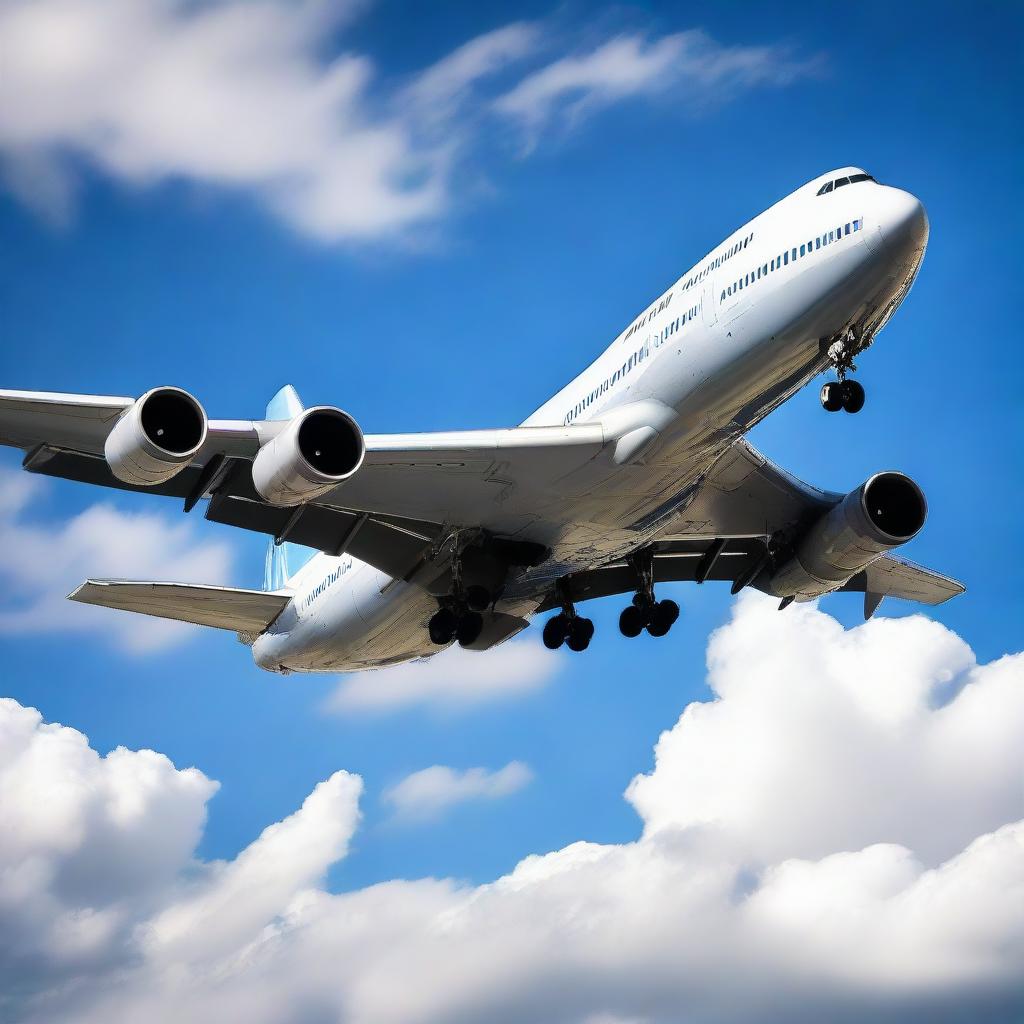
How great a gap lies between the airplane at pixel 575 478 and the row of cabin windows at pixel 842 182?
0.05 metres

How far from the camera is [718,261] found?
83.6 ft

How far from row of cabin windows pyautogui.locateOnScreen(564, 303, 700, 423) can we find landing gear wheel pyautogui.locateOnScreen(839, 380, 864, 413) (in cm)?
288

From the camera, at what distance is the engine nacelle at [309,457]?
23.9 meters

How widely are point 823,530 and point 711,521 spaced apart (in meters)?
2.45

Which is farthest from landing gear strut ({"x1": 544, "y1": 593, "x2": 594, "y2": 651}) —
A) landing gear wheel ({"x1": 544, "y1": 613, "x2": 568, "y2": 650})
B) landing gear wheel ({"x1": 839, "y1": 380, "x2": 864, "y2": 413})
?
landing gear wheel ({"x1": 839, "y1": 380, "x2": 864, "y2": 413})

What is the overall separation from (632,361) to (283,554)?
16.6m

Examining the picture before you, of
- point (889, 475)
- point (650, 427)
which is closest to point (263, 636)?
point (650, 427)

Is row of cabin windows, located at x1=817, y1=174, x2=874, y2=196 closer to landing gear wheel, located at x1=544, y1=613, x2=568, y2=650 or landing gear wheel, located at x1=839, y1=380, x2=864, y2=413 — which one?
landing gear wheel, located at x1=839, y1=380, x2=864, y2=413

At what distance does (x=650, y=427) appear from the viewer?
25.6 meters

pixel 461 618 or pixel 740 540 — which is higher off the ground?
pixel 740 540

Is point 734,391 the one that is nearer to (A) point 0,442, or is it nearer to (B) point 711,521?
(B) point 711,521

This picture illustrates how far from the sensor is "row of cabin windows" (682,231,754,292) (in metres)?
25.1

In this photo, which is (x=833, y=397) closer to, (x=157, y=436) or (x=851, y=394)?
(x=851, y=394)

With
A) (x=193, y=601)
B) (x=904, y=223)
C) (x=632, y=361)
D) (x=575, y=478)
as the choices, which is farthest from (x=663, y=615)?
(x=904, y=223)
